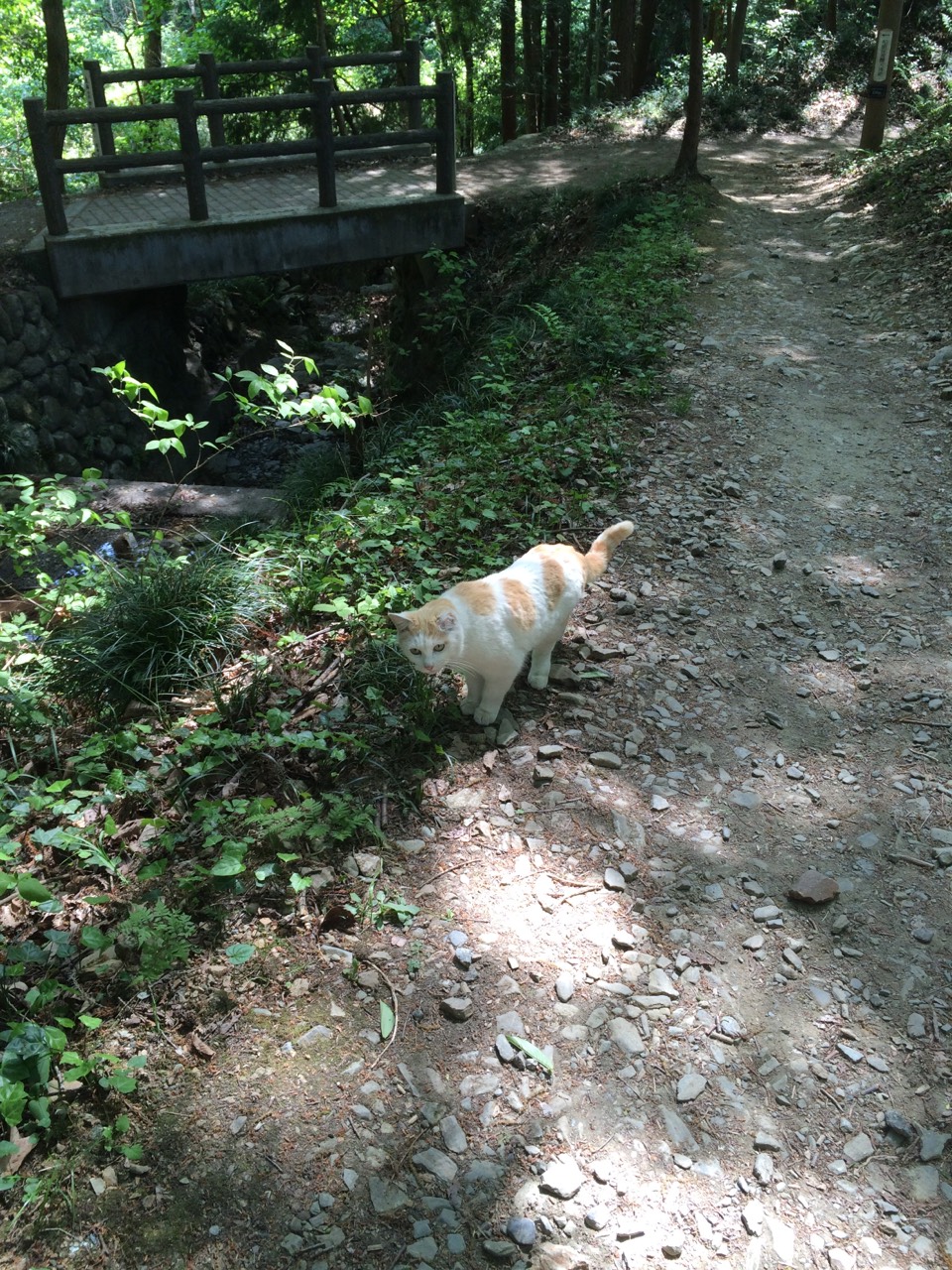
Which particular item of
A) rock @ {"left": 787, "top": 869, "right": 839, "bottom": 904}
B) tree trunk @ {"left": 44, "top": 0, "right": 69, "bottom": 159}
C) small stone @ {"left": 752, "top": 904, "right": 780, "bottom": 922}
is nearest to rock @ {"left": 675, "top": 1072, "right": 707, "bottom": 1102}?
small stone @ {"left": 752, "top": 904, "right": 780, "bottom": 922}

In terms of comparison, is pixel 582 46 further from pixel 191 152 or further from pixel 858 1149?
pixel 858 1149

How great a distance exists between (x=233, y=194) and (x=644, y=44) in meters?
12.6

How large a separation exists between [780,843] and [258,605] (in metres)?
2.75

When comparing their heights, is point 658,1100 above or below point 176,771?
below

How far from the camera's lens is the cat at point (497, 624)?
3760mm

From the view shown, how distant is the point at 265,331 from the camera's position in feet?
46.3

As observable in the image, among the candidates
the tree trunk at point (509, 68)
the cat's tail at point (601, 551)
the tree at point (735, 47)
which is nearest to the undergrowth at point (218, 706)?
the cat's tail at point (601, 551)

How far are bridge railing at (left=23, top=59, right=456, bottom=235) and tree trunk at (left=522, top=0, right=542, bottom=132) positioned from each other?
9677 millimetres

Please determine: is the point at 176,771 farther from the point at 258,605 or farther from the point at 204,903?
the point at 258,605

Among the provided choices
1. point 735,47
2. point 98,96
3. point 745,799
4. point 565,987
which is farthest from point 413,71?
point 565,987

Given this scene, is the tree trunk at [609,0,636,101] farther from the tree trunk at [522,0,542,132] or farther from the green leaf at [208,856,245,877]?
the green leaf at [208,856,245,877]

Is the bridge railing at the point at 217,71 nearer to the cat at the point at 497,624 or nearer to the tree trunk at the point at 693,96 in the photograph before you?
the tree trunk at the point at 693,96

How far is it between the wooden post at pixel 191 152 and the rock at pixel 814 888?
376 inches

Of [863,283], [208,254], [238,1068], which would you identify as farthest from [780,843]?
[208,254]
